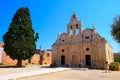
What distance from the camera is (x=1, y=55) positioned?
3594 centimetres

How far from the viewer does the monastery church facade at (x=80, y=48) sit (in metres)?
26.1

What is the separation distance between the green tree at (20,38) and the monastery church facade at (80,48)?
21.6 ft

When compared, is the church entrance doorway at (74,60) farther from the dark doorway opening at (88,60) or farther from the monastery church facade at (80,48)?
the dark doorway opening at (88,60)

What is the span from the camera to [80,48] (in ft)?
93.5

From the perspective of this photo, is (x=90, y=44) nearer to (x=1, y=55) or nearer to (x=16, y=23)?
(x=16, y=23)

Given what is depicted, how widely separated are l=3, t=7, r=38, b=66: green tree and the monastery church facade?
6.57m

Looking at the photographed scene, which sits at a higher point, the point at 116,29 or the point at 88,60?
the point at 116,29

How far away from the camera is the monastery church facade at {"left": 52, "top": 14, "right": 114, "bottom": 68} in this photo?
26.1 meters

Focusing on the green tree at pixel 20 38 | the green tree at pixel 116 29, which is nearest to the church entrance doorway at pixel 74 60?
the green tree at pixel 20 38

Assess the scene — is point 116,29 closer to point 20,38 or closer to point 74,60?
point 74,60

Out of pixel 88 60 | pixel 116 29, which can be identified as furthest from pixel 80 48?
pixel 116 29

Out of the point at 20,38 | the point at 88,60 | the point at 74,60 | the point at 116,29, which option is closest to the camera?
the point at 116,29

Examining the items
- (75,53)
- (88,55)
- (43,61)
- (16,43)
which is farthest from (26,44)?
(43,61)

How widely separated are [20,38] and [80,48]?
12.6 meters
